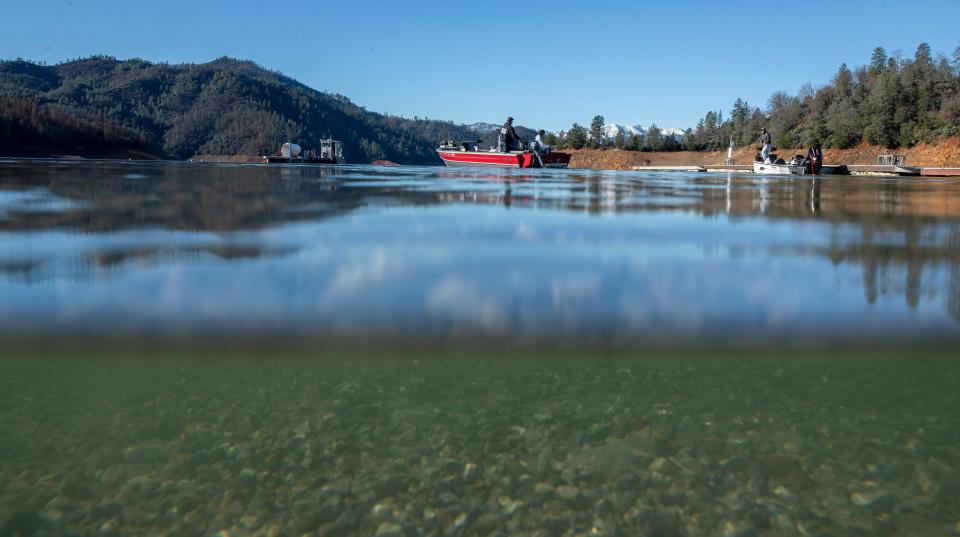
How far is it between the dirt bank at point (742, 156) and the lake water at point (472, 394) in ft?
361

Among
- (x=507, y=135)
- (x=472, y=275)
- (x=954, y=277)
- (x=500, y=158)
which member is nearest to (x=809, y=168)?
(x=500, y=158)

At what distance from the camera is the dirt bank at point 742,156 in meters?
101

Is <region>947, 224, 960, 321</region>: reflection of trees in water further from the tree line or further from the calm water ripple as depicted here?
the tree line

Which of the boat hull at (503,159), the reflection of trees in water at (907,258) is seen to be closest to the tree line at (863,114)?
the boat hull at (503,159)

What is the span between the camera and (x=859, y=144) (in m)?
128

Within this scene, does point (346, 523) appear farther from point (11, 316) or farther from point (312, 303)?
point (11, 316)

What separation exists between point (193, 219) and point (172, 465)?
10.1 metres

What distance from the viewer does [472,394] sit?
3822 mm

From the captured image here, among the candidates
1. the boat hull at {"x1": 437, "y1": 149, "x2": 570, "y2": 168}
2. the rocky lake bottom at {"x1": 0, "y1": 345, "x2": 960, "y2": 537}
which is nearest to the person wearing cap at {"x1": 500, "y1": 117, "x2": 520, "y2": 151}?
the boat hull at {"x1": 437, "y1": 149, "x2": 570, "y2": 168}

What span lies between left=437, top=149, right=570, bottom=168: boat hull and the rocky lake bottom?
94.2 meters

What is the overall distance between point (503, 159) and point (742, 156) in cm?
7619

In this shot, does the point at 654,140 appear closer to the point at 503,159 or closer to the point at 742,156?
the point at 742,156

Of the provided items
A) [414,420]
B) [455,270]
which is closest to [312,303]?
[455,270]

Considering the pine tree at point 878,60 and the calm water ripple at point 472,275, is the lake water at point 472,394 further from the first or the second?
the pine tree at point 878,60
